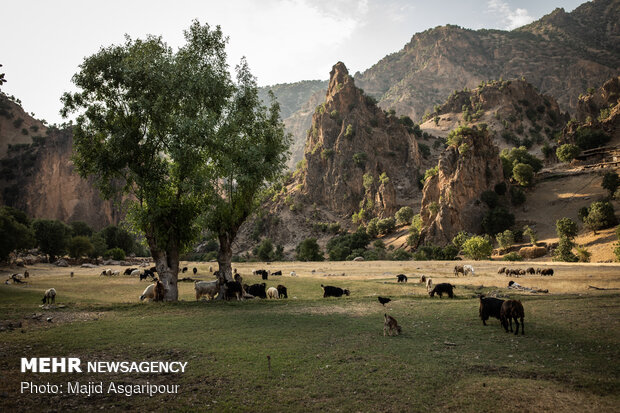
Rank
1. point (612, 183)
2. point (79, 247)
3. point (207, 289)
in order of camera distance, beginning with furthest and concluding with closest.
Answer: point (79, 247) < point (612, 183) < point (207, 289)

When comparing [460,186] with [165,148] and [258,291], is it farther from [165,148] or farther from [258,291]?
[165,148]

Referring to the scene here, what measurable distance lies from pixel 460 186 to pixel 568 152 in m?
48.5

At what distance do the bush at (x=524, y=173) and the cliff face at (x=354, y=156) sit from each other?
3635 centimetres

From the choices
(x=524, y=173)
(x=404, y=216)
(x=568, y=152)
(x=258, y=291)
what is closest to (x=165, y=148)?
(x=258, y=291)

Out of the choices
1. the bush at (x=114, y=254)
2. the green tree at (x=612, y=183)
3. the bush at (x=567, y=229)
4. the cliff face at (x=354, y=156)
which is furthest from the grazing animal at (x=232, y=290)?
the cliff face at (x=354, y=156)

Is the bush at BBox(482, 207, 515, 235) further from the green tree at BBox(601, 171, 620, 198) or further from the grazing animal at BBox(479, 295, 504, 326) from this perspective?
the grazing animal at BBox(479, 295, 504, 326)

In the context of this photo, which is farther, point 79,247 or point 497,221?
point 497,221

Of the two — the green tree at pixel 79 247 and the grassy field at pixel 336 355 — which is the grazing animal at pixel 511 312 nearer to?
the grassy field at pixel 336 355

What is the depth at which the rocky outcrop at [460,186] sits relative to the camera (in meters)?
77.9

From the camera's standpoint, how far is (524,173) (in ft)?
281

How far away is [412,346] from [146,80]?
21.3m

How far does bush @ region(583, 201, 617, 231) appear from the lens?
2345 inches

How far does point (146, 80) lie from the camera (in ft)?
68.4

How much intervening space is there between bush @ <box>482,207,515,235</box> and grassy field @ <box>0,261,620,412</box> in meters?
61.4
